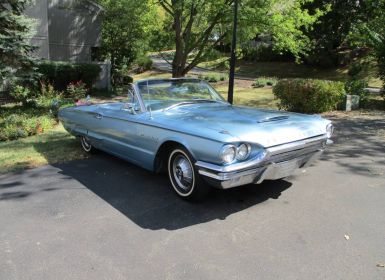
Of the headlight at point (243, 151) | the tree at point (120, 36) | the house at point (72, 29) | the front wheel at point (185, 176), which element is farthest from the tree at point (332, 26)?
the headlight at point (243, 151)

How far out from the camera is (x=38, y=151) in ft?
24.8

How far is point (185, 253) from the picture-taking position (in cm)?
355

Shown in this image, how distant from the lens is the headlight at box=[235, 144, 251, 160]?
13.5ft

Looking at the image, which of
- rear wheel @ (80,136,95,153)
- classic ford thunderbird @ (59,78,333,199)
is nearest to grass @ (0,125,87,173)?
rear wheel @ (80,136,95,153)

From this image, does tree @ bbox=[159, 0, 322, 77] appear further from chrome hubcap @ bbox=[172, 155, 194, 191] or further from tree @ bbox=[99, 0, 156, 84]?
chrome hubcap @ bbox=[172, 155, 194, 191]

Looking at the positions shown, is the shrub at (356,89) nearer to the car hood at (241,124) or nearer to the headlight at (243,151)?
the car hood at (241,124)

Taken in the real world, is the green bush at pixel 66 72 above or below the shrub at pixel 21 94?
above

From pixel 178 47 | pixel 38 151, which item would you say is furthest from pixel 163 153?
pixel 178 47

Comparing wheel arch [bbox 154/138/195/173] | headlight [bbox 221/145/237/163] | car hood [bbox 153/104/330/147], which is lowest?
wheel arch [bbox 154/138/195/173]

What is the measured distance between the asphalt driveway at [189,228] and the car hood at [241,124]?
81 cm

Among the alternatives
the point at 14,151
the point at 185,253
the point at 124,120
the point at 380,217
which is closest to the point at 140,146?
the point at 124,120

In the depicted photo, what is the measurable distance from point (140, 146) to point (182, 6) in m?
10.0

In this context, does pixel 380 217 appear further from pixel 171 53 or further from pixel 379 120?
pixel 171 53

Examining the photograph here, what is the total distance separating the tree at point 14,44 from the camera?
34.8 feet
